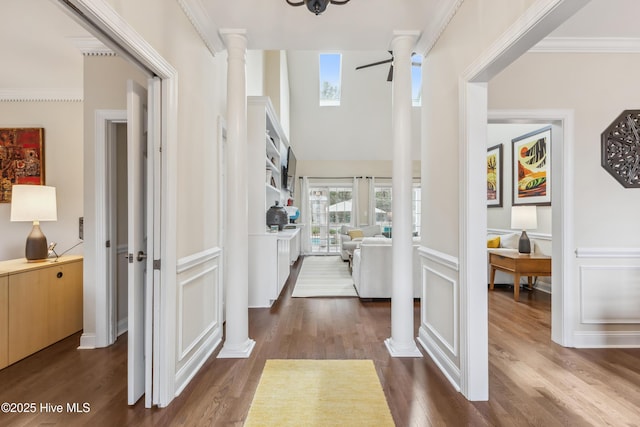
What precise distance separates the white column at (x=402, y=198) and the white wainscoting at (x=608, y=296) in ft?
5.22

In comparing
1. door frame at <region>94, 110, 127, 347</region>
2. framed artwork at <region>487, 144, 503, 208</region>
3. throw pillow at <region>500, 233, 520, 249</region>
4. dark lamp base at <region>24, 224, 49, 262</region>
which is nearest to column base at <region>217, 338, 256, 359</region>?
door frame at <region>94, 110, 127, 347</region>

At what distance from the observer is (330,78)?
8.17m

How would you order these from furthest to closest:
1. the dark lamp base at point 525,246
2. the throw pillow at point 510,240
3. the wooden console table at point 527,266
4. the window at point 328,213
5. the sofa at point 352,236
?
1. the window at point 328,213
2. the sofa at point 352,236
3. the throw pillow at point 510,240
4. the dark lamp base at point 525,246
5. the wooden console table at point 527,266

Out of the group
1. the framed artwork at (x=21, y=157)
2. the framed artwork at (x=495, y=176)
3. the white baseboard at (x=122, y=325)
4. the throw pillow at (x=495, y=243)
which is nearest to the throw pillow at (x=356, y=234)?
the framed artwork at (x=495, y=176)

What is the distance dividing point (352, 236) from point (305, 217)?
1830mm

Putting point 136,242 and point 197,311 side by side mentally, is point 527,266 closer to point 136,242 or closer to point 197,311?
point 197,311

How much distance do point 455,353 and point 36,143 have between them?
16.1 ft

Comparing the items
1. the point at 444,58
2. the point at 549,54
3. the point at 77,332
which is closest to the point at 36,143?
the point at 77,332

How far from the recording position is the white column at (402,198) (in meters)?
2.60

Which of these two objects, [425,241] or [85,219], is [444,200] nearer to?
[425,241]

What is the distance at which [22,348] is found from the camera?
2469mm

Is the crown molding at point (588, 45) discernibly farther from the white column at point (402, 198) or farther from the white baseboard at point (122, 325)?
the white baseboard at point (122, 325)

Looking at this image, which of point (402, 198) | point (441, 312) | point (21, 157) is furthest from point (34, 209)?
point (441, 312)

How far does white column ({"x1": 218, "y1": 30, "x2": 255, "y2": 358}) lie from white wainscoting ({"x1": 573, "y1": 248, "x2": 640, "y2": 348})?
9.83 ft
